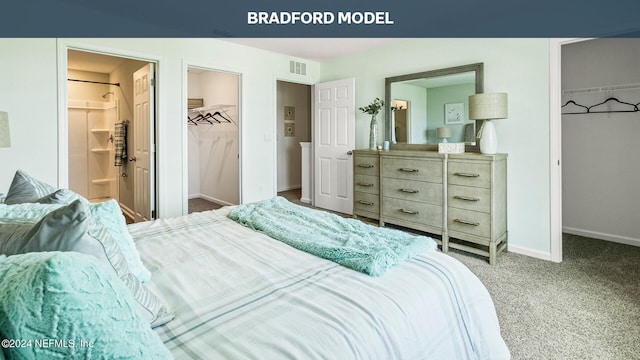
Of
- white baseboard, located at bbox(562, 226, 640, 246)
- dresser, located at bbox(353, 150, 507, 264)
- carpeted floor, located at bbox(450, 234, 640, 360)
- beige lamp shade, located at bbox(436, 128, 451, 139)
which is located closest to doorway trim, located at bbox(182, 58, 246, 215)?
dresser, located at bbox(353, 150, 507, 264)

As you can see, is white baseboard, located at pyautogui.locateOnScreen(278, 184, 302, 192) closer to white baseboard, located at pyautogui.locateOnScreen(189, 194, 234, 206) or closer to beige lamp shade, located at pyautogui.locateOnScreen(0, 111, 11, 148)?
white baseboard, located at pyautogui.locateOnScreen(189, 194, 234, 206)

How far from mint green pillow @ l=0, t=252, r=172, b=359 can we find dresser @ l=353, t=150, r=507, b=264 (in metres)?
3.19

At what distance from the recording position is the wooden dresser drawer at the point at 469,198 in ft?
10.5

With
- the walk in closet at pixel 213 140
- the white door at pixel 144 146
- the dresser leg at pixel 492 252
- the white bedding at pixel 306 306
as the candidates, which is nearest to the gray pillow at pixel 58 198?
A: the white bedding at pixel 306 306

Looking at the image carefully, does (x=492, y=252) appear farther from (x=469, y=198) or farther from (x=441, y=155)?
(x=441, y=155)

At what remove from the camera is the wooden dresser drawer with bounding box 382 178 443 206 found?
3.55m

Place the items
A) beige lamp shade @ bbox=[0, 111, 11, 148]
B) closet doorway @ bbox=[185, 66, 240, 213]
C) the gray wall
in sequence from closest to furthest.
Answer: beige lamp shade @ bbox=[0, 111, 11, 148] < the gray wall < closet doorway @ bbox=[185, 66, 240, 213]

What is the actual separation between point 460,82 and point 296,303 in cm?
359

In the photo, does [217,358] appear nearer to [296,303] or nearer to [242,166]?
[296,303]

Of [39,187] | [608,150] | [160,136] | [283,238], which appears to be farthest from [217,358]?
[608,150]

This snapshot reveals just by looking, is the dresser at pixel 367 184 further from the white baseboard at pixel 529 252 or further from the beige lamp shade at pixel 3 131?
the beige lamp shade at pixel 3 131

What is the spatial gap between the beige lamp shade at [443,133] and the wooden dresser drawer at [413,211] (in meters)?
0.93

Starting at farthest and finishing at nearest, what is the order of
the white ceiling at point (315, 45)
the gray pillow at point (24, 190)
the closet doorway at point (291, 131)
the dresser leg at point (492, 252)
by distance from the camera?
the closet doorway at point (291, 131)
the white ceiling at point (315, 45)
the dresser leg at point (492, 252)
the gray pillow at point (24, 190)

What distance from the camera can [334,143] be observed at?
525cm
